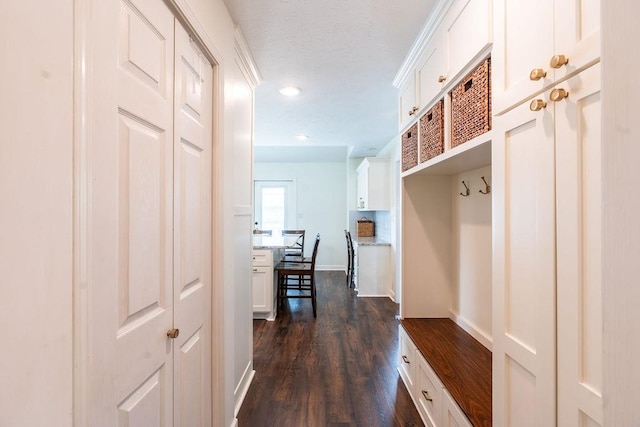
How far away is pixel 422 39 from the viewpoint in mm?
1746

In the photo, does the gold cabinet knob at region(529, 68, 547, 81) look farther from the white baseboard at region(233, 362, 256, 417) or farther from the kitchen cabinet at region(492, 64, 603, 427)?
the white baseboard at region(233, 362, 256, 417)

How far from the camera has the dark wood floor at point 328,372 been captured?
6.12 ft

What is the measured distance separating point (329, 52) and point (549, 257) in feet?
5.78

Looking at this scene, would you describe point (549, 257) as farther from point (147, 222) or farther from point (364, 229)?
point (364, 229)

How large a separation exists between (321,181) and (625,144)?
646cm

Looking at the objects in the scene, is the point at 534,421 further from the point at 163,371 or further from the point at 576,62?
the point at 163,371

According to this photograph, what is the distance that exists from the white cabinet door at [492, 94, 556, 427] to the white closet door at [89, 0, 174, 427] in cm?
113

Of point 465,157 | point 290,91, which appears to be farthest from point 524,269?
point 290,91

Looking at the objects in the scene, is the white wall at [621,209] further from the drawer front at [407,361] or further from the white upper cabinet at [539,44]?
the drawer front at [407,361]

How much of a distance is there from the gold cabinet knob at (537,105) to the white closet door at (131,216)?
3.64ft

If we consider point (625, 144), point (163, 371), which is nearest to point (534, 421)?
point (625, 144)

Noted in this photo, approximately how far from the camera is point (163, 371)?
101cm

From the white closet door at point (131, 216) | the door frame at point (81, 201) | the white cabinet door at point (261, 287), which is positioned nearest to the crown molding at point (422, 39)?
the white closet door at point (131, 216)

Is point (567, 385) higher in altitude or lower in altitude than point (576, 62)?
lower
